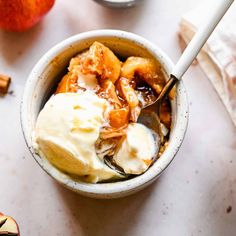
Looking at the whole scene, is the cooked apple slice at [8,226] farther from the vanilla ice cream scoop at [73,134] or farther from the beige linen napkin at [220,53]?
the beige linen napkin at [220,53]

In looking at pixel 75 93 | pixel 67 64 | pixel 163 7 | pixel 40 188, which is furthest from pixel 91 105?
pixel 163 7

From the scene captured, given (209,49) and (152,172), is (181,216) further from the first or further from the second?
(209,49)

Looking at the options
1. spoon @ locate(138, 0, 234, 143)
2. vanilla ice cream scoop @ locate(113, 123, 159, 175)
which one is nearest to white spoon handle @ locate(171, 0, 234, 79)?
spoon @ locate(138, 0, 234, 143)

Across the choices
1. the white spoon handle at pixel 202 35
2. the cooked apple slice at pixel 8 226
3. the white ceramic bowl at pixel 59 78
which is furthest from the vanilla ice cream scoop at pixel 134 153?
the cooked apple slice at pixel 8 226

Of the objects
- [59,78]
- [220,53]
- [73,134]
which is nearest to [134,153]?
[73,134]

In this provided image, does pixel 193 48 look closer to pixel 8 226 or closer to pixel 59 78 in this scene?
pixel 59 78

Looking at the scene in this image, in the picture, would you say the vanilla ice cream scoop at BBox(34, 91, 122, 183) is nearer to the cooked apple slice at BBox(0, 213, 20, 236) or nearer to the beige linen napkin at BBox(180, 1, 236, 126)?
the cooked apple slice at BBox(0, 213, 20, 236)
